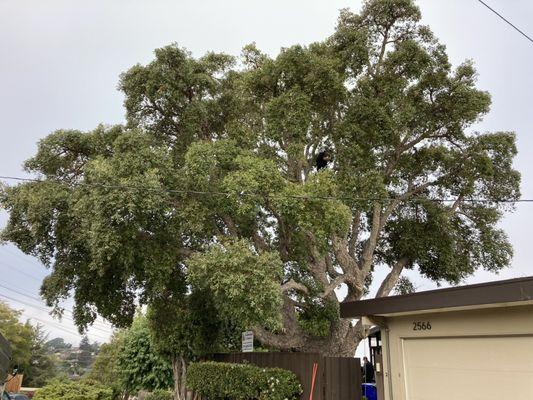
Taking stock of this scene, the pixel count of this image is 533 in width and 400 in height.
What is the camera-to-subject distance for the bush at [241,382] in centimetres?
882

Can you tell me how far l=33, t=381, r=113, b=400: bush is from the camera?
55.2 feet

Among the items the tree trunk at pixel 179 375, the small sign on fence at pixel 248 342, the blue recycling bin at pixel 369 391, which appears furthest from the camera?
the tree trunk at pixel 179 375

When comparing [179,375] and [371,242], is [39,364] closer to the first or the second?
[179,375]

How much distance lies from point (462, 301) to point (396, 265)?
31.7 feet

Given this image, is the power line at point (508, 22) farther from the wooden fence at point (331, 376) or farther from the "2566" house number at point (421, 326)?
the wooden fence at point (331, 376)

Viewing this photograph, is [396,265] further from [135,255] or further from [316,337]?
[135,255]

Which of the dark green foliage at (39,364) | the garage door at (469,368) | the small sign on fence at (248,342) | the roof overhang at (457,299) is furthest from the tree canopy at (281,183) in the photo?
the dark green foliage at (39,364)

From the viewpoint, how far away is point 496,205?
1473cm

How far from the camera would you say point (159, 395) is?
50.9ft

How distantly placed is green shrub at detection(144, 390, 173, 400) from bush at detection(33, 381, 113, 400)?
313 centimetres

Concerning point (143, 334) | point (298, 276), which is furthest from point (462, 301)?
point (143, 334)

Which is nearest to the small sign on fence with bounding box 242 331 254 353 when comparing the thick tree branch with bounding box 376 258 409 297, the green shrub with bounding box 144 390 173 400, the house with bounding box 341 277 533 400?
the thick tree branch with bounding box 376 258 409 297

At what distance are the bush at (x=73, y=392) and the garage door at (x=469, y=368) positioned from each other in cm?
1522

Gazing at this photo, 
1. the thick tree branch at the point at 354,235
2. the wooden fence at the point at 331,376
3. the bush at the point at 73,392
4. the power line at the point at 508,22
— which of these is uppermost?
the power line at the point at 508,22
